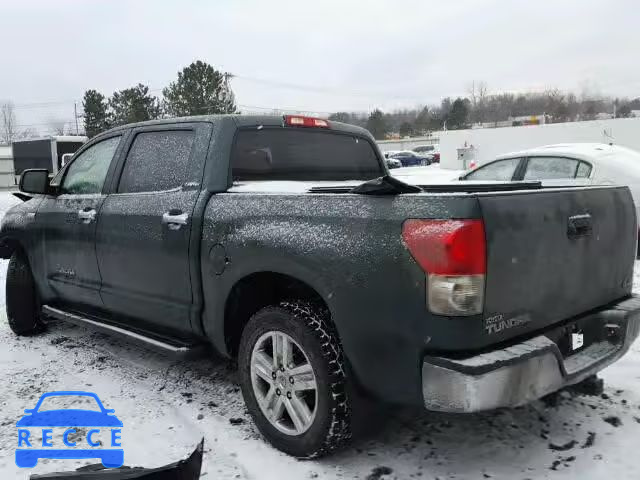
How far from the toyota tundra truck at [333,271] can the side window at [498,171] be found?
4.51m

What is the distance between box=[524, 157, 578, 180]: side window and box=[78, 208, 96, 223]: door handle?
6016 mm

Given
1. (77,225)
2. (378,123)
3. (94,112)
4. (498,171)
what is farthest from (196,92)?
(378,123)

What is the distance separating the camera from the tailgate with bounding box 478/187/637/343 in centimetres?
248

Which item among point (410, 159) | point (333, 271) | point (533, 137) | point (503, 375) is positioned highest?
point (533, 137)

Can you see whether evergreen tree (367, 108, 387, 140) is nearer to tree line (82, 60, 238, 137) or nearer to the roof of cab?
tree line (82, 60, 238, 137)

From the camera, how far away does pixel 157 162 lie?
4090 millimetres

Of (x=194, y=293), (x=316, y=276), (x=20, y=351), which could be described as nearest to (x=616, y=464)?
(x=316, y=276)

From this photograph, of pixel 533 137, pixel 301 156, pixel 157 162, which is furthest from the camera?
pixel 533 137

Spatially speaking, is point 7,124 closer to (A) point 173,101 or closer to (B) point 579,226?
(A) point 173,101

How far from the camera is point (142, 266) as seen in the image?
3877 mm

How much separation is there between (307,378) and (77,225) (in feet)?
8.38

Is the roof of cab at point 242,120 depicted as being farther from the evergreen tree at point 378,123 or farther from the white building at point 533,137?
the evergreen tree at point 378,123

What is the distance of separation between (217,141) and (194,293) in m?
0.97

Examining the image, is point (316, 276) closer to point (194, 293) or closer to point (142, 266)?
point (194, 293)
